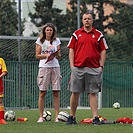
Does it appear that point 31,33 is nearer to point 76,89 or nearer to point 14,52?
point 14,52

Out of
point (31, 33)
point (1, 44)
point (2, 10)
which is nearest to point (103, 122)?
point (1, 44)

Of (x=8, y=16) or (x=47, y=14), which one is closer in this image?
(x=8, y=16)

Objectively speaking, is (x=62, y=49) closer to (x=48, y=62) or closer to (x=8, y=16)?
(x=8, y=16)

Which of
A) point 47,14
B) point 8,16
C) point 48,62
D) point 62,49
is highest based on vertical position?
point 47,14

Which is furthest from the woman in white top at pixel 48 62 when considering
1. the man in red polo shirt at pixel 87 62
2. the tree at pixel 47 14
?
the tree at pixel 47 14

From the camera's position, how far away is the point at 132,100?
83.3 ft

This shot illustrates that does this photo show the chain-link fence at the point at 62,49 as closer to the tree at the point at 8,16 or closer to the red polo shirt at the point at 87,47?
the tree at the point at 8,16

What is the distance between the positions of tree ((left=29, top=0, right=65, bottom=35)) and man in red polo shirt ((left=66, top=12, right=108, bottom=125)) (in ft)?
47.3

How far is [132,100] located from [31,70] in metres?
4.95

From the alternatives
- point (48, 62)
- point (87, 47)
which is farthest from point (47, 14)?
point (87, 47)

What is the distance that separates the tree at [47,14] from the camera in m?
25.8

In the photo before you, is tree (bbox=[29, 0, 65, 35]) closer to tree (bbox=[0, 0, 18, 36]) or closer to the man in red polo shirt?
tree (bbox=[0, 0, 18, 36])

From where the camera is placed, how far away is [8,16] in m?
22.7

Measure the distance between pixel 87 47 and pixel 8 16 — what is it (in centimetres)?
1244
